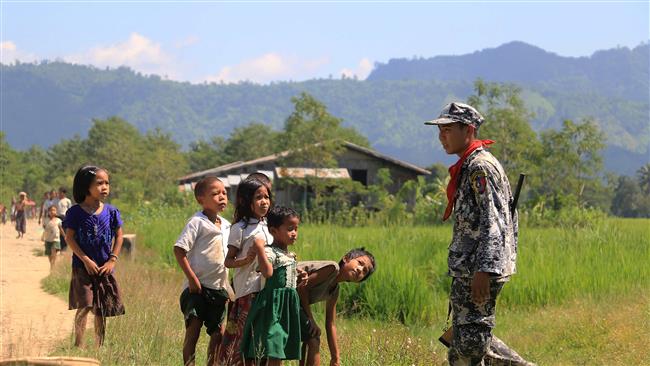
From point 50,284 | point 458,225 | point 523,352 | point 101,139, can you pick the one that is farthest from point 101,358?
point 101,139

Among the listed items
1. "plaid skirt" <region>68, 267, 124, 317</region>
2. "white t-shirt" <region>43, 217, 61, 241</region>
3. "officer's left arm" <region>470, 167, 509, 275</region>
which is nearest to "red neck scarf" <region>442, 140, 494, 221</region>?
"officer's left arm" <region>470, 167, 509, 275</region>

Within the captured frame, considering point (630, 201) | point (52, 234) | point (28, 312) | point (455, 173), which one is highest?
→ point (455, 173)

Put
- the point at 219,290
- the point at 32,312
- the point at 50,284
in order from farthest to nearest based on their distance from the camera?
the point at 50,284, the point at 32,312, the point at 219,290

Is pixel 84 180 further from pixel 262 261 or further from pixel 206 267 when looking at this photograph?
pixel 262 261

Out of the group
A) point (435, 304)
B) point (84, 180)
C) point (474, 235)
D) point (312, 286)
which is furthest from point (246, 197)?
point (435, 304)

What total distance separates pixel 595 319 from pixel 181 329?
3.68 metres

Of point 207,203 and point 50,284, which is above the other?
point 207,203

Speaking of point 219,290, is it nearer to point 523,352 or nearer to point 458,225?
point 458,225

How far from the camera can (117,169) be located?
7038 centimetres

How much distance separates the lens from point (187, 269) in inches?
236

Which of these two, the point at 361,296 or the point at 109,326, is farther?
the point at 361,296

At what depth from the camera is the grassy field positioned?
23.2 feet

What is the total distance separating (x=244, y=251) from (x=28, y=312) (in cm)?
541

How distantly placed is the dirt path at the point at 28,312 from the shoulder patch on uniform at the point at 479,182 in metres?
3.01
